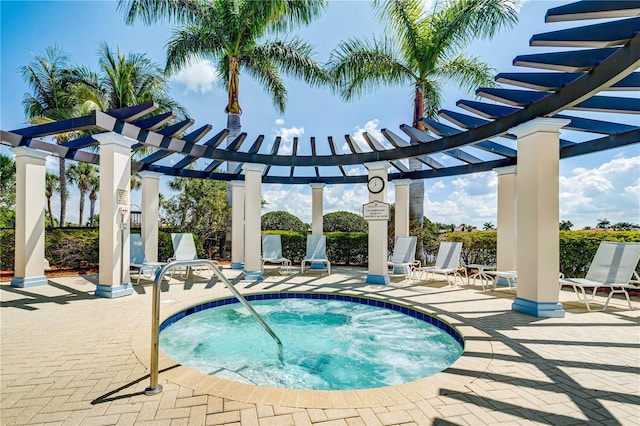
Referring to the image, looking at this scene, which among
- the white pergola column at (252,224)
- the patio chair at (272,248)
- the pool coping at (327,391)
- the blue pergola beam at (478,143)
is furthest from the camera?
the patio chair at (272,248)

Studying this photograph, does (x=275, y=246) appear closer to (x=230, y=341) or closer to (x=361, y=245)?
(x=361, y=245)

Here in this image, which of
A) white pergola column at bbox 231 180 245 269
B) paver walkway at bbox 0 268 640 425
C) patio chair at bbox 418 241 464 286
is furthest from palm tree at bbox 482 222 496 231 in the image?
white pergola column at bbox 231 180 245 269

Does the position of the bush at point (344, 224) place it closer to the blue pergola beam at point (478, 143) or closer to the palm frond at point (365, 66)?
the palm frond at point (365, 66)

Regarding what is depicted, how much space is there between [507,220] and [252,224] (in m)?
7.08

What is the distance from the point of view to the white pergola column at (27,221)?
7316 millimetres

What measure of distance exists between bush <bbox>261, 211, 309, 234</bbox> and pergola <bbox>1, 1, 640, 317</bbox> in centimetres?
648

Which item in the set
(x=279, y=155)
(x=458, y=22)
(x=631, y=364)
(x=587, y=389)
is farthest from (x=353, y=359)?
(x=458, y=22)

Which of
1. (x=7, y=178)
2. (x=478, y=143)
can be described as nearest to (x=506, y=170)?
(x=478, y=143)

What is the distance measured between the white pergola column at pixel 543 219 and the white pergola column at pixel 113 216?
7.74m

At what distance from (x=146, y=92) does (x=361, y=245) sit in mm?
12371

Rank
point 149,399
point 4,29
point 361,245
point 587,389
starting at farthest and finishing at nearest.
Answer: point 361,245 → point 4,29 → point 587,389 → point 149,399

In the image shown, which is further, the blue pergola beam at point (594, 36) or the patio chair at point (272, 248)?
the patio chair at point (272, 248)

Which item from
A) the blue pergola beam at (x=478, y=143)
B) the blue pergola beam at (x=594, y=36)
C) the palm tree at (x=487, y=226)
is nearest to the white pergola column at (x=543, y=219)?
the blue pergola beam at (x=478, y=143)

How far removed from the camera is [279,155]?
902cm
